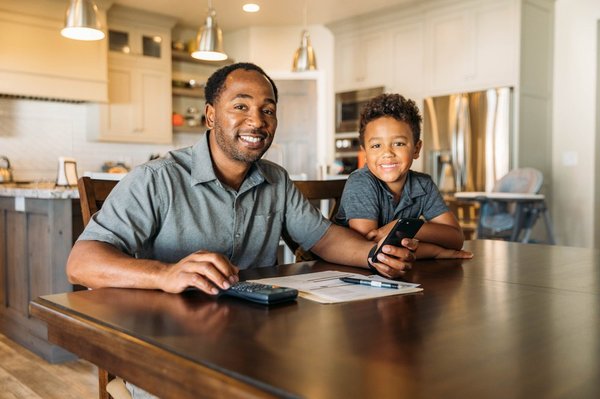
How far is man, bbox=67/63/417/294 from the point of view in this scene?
123cm

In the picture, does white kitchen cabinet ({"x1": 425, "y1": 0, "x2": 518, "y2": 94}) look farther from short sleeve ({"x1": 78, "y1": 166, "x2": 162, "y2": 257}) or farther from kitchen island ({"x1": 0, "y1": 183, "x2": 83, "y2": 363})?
short sleeve ({"x1": 78, "y1": 166, "x2": 162, "y2": 257})

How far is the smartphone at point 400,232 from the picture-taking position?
3.98ft

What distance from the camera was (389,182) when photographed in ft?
5.82

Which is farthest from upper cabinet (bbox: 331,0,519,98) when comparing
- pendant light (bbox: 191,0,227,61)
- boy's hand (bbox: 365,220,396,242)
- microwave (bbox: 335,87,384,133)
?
boy's hand (bbox: 365,220,396,242)

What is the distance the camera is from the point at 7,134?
5387 millimetres

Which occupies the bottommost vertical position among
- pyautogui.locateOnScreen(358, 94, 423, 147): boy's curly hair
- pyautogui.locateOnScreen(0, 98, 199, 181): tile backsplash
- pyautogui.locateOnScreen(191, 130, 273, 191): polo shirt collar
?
pyautogui.locateOnScreen(191, 130, 273, 191): polo shirt collar

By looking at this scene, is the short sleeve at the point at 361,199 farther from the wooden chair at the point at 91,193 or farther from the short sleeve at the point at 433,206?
the wooden chair at the point at 91,193

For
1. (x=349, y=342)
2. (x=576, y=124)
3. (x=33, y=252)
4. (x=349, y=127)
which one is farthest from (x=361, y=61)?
(x=349, y=342)

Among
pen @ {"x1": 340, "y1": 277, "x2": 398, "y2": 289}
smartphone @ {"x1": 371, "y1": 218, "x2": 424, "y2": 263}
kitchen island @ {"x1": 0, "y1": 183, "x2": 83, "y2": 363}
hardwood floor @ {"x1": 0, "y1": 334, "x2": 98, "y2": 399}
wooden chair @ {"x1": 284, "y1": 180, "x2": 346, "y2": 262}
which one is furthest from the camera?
kitchen island @ {"x1": 0, "y1": 183, "x2": 83, "y2": 363}

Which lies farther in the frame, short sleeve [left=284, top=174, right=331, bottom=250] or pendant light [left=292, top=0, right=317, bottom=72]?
pendant light [left=292, top=0, right=317, bottom=72]

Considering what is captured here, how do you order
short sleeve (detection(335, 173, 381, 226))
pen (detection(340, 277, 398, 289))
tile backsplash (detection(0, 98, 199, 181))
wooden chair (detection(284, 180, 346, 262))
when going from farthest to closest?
1. tile backsplash (detection(0, 98, 199, 181))
2. wooden chair (detection(284, 180, 346, 262))
3. short sleeve (detection(335, 173, 381, 226))
4. pen (detection(340, 277, 398, 289))

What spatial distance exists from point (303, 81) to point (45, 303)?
605 centimetres

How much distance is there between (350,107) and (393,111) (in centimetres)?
461

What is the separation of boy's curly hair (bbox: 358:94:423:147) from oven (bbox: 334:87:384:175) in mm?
4223
